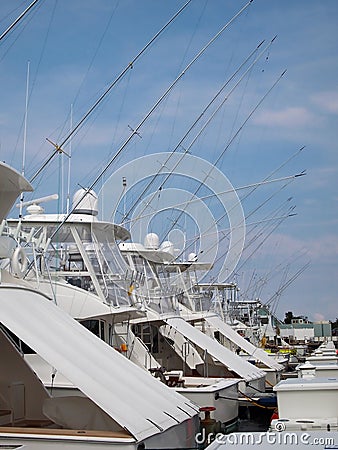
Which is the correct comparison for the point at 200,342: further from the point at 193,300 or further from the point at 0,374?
the point at 0,374

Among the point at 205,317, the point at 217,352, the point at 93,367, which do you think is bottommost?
the point at 93,367

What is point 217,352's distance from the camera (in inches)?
1038

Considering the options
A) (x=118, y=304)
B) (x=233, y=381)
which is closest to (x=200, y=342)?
(x=233, y=381)

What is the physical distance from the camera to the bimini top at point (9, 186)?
13569mm

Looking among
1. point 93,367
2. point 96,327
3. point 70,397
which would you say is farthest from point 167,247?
point 93,367

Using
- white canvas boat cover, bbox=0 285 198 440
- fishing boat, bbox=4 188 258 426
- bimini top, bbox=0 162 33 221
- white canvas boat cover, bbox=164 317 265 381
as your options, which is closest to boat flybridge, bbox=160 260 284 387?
white canvas boat cover, bbox=164 317 265 381

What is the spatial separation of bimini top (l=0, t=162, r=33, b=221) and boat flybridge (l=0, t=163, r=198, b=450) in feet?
0.06

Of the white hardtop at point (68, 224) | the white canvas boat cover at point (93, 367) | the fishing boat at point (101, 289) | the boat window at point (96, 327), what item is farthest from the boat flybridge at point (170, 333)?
the white canvas boat cover at point (93, 367)

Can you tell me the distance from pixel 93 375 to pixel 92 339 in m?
1.94

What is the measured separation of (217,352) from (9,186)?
14.1 metres

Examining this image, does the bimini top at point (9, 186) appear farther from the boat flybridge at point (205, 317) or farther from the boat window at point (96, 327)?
the boat flybridge at point (205, 317)

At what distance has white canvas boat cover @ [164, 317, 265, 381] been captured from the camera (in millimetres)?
25984

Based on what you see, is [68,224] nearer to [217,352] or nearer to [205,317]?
[217,352]

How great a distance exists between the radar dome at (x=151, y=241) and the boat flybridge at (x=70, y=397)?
15886 millimetres
